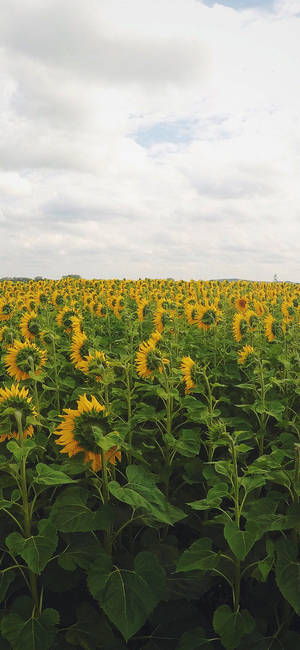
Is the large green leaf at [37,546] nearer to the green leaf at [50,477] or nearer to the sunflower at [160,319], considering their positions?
the green leaf at [50,477]

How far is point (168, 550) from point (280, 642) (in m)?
0.70

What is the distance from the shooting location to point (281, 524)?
207 cm

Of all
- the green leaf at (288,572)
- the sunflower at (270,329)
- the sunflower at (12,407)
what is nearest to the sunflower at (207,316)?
the sunflower at (270,329)

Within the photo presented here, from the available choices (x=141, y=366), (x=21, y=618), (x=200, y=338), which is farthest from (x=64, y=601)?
(x=200, y=338)

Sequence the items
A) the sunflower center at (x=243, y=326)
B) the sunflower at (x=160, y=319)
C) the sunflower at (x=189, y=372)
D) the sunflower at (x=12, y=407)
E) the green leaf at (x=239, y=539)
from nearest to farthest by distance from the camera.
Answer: the green leaf at (x=239, y=539) → the sunflower at (x=12, y=407) → the sunflower at (x=189, y=372) → the sunflower center at (x=243, y=326) → the sunflower at (x=160, y=319)

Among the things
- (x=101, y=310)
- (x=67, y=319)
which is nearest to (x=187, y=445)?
(x=67, y=319)

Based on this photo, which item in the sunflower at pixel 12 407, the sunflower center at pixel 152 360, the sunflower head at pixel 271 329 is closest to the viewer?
the sunflower at pixel 12 407

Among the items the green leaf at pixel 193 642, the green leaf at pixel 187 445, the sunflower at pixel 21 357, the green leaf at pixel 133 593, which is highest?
the sunflower at pixel 21 357

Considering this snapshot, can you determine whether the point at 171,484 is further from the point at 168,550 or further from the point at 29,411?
the point at 29,411

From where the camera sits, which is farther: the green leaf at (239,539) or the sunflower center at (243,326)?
the sunflower center at (243,326)

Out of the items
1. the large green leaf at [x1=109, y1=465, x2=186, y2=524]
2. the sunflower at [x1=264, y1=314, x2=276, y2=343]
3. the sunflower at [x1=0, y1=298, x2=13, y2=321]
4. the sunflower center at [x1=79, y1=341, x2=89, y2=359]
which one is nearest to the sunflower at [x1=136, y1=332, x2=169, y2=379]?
the sunflower center at [x1=79, y1=341, x2=89, y2=359]

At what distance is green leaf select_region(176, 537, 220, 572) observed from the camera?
204 cm

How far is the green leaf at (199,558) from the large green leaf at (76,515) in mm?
391

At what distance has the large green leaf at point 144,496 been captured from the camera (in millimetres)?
1983
